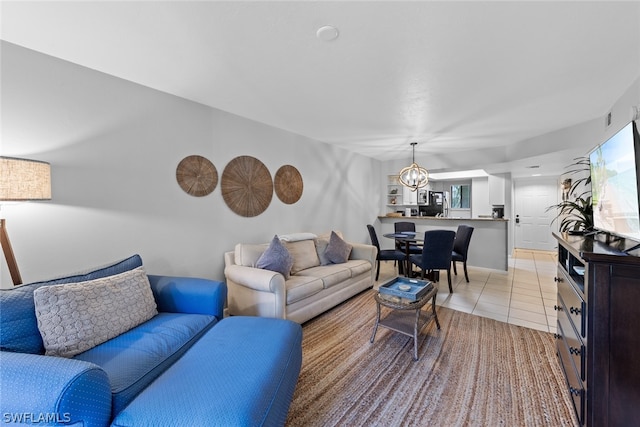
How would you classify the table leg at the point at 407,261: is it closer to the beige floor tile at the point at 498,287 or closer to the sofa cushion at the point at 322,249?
the beige floor tile at the point at 498,287

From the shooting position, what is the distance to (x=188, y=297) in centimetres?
195

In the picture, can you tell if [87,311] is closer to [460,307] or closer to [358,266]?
[358,266]

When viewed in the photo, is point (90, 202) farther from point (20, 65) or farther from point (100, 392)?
point (100, 392)

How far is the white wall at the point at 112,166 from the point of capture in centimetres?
189

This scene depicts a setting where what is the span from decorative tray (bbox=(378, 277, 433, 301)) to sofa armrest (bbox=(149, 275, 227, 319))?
145cm

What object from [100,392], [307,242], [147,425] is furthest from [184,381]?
[307,242]

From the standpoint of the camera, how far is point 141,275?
1.86m

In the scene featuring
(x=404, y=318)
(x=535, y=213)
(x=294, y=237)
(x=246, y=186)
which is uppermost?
(x=246, y=186)

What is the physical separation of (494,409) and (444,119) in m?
3.03

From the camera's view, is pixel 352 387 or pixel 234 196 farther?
pixel 234 196

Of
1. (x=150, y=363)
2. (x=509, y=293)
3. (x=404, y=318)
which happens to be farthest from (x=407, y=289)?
(x=509, y=293)

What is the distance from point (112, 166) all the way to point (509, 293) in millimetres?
5127

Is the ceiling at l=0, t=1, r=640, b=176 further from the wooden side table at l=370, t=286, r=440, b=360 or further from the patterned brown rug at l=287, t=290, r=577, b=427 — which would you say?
the patterned brown rug at l=287, t=290, r=577, b=427

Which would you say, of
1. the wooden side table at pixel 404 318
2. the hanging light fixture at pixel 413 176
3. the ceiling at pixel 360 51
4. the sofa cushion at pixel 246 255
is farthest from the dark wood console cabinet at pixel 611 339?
the hanging light fixture at pixel 413 176
